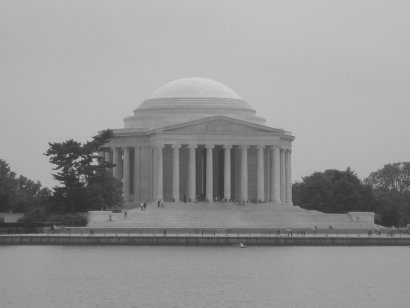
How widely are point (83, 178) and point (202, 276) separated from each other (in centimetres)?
6241

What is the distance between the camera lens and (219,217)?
598 feet

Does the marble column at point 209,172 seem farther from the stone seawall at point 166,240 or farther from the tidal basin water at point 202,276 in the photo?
the tidal basin water at point 202,276

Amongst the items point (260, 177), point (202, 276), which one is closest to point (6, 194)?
point (260, 177)

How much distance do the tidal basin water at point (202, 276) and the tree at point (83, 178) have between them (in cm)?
2556

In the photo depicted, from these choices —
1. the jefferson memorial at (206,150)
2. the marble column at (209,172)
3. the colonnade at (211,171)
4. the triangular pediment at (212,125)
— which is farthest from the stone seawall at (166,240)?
the triangular pediment at (212,125)

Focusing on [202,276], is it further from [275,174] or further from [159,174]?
[275,174]

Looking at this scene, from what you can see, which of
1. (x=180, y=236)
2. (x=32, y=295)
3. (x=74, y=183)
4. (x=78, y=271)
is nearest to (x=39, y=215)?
(x=74, y=183)

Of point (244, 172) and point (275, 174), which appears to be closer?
point (244, 172)

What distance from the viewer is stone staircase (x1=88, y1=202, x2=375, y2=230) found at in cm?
17775

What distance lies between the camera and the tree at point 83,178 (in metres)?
184

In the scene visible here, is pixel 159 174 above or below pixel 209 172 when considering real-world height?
below

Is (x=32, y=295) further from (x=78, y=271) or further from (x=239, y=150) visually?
(x=239, y=150)

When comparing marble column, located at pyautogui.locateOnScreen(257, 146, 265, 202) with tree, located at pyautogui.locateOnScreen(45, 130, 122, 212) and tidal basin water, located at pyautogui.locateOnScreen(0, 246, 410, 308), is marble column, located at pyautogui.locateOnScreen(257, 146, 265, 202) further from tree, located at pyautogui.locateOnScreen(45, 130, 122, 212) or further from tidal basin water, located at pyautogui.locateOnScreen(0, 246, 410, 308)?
tidal basin water, located at pyautogui.locateOnScreen(0, 246, 410, 308)

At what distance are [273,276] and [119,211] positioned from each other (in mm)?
54060
